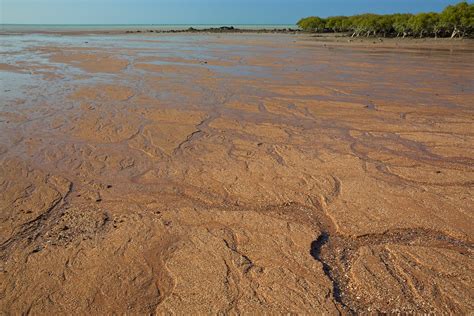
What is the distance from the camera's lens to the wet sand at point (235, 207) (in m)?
3.07

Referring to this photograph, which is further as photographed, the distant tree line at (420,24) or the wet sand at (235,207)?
the distant tree line at (420,24)

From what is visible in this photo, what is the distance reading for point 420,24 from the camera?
4328 centimetres

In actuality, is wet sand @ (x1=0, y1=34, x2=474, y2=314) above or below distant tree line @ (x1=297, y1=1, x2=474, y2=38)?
below

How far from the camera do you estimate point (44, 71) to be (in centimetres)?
1499

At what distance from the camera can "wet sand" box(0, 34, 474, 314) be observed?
121 inches

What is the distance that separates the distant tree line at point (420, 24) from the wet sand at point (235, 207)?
1498 inches

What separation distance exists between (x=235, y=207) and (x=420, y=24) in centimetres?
4715

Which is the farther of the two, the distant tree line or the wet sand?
the distant tree line

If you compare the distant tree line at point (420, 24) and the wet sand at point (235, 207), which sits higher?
the distant tree line at point (420, 24)

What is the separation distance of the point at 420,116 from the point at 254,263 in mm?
6773

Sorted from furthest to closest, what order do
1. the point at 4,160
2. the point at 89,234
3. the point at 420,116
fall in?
the point at 420,116 < the point at 4,160 < the point at 89,234

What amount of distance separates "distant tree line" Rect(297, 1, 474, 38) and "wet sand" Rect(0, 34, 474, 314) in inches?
1498

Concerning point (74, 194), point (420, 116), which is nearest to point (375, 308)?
point (74, 194)

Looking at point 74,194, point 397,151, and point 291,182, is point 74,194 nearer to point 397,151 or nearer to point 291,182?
point 291,182
